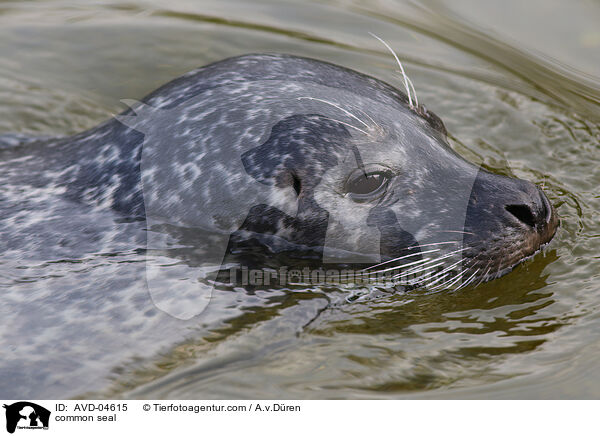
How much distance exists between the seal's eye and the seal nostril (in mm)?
637

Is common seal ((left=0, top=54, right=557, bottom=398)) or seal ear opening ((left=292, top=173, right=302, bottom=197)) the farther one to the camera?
seal ear opening ((left=292, top=173, right=302, bottom=197))

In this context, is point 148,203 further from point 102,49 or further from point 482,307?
point 102,49

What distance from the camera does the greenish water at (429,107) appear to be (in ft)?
12.2

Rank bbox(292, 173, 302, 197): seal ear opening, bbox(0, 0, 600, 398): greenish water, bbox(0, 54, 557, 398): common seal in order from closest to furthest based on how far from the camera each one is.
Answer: bbox(0, 0, 600, 398): greenish water
bbox(0, 54, 557, 398): common seal
bbox(292, 173, 302, 197): seal ear opening

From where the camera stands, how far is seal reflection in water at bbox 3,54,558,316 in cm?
421

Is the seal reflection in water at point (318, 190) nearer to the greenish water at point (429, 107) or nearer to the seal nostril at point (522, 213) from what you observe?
the seal nostril at point (522, 213)

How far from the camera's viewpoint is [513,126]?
608 cm

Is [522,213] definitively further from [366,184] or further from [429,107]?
[429,107]

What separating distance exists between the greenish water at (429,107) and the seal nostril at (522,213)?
0.29 metres

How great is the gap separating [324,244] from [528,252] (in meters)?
1.05

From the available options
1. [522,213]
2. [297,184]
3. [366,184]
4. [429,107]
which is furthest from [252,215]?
[429,107]

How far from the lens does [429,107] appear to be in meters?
6.27
